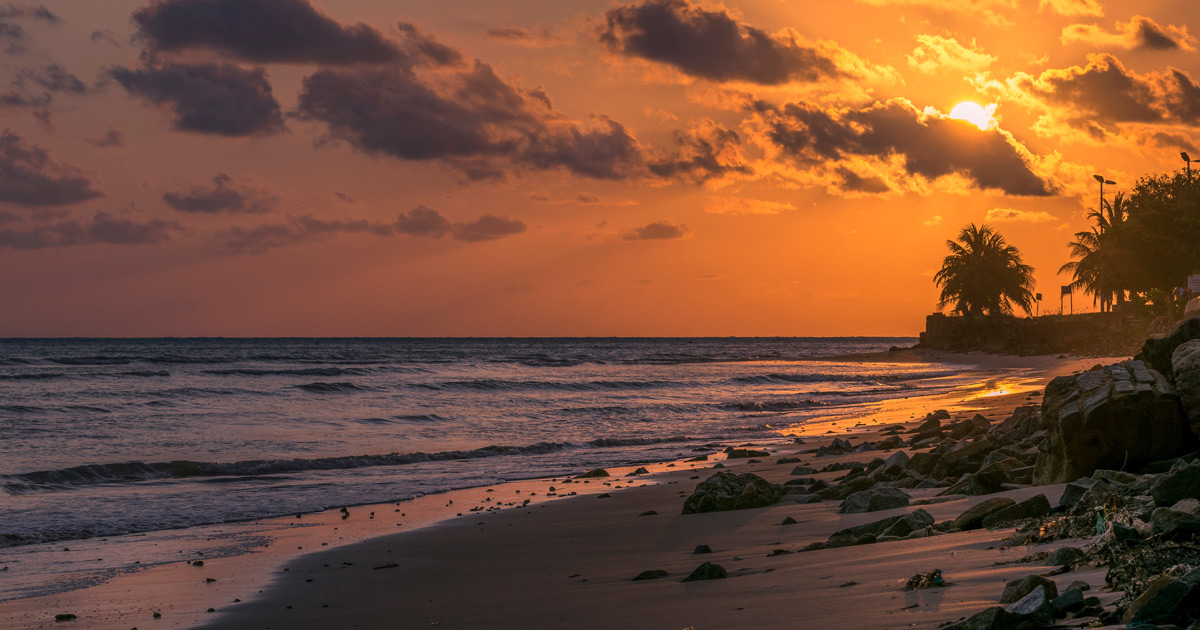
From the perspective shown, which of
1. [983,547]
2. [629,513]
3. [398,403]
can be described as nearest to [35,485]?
[629,513]

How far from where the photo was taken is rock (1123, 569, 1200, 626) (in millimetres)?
3641

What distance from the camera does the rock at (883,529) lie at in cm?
743

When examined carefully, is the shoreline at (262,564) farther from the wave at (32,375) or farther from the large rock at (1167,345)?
the wave at (32,375)

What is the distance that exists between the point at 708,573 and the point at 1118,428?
3.90m

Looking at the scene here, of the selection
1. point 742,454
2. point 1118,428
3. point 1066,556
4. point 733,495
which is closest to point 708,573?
point 1066,556

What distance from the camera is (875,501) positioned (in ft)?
31.1

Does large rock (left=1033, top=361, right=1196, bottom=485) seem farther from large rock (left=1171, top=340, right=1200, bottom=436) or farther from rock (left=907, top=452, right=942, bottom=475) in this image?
rock (left=907, top=452, right=942, bottom=475)

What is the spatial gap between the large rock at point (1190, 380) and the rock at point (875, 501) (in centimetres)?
263

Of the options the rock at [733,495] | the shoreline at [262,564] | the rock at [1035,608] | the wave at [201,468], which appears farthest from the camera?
the wave at [201,468]

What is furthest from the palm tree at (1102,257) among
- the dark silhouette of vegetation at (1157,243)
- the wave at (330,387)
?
the wave at (330,387)

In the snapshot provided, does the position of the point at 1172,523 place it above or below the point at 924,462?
above

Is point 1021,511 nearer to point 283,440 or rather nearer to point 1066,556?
point 1066,556

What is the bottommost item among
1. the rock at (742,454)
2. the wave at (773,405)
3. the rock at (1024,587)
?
the wave at (773,405)

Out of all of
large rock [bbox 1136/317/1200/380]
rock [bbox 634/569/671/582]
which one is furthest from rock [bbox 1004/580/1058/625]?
large rock [bbox 1136/317/1200/380]
